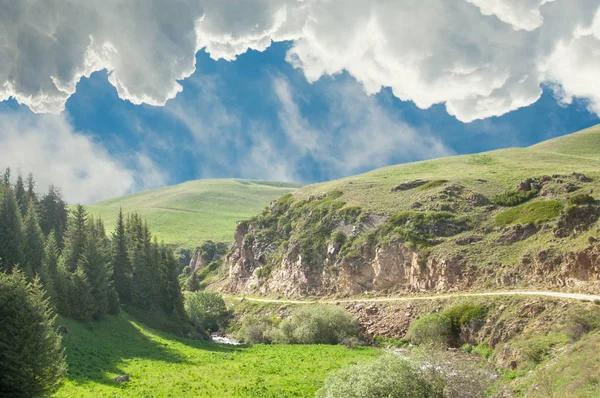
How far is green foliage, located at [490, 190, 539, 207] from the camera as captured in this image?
237 ft

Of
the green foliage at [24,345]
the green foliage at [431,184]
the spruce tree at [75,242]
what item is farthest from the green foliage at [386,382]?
the green foliage at [431,184]

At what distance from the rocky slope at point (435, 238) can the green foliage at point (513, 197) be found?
0.17 m

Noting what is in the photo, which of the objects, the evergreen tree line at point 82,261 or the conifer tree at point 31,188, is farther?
the conifer tree at point 31,188

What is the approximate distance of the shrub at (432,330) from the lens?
50.9m

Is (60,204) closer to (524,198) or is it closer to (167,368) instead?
(167,368)

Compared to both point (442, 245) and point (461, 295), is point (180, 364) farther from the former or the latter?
point (442, 245)

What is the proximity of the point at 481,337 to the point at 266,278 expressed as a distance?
2368 inches

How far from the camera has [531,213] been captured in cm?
6500

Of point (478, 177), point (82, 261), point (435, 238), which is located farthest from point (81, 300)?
point (478, 177)

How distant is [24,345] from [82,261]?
36.0 metres

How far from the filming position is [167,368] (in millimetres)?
→ 36812

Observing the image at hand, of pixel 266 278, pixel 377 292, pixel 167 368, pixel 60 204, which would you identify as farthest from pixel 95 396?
pixel 60 204

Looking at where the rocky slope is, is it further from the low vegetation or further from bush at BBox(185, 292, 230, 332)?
the low vegetation

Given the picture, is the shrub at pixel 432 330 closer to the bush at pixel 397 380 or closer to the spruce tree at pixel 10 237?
the bush at pixel 397 380
